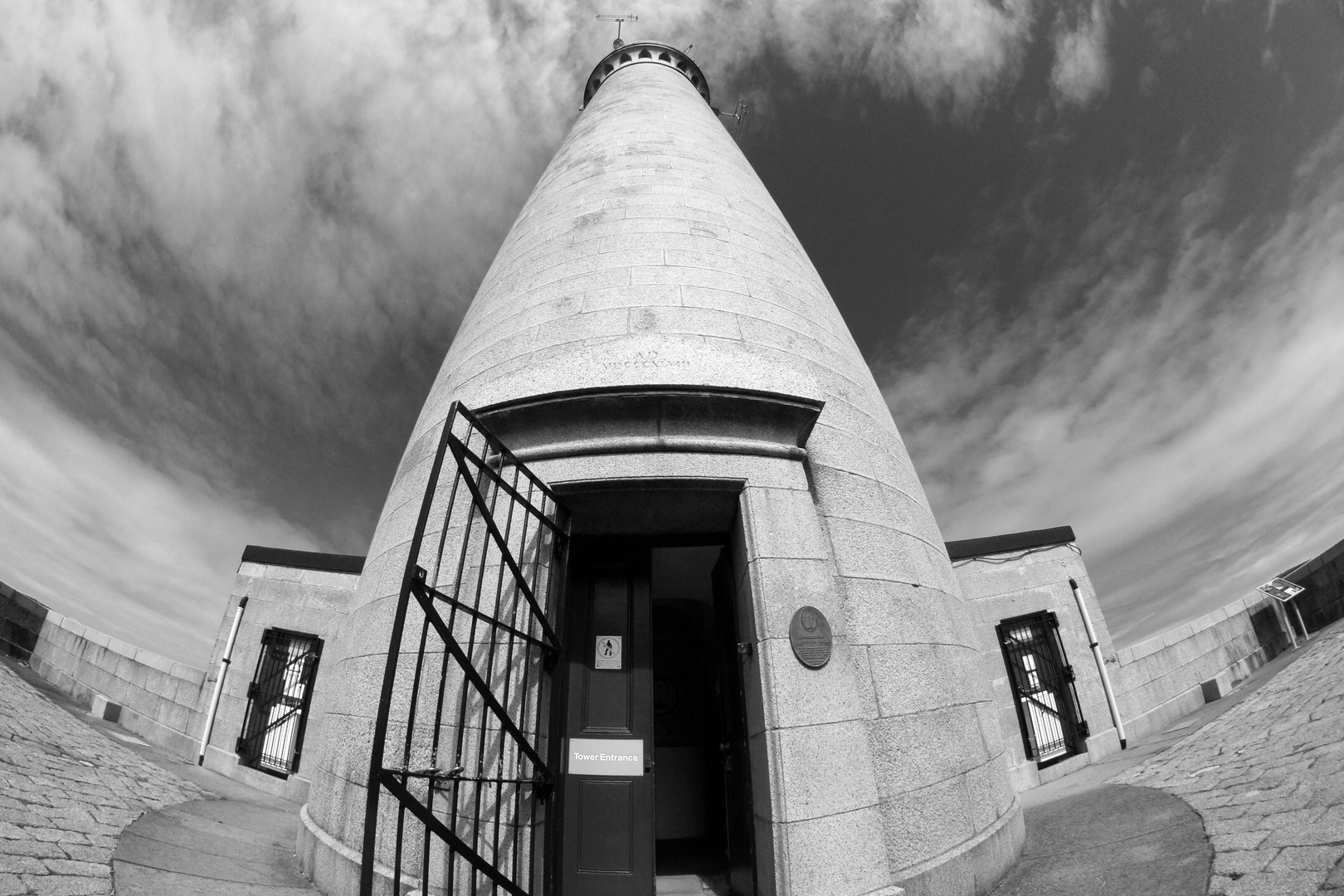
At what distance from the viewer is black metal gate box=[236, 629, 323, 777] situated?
9641mm

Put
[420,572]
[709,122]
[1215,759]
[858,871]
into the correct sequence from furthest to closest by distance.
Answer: [709,122]
[1215,759]
[858,871]
[420,572]

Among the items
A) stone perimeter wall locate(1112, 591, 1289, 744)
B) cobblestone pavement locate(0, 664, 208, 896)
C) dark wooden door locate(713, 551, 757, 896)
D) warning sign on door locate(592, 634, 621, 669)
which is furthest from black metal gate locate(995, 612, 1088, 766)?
cobblestone pavement locate(0, 664, 208, 896)

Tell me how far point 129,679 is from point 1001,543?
16.7m

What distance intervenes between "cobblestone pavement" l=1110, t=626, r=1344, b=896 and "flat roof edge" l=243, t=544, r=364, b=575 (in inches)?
485

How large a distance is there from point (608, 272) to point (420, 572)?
3.97 metres

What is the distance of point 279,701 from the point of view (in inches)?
400

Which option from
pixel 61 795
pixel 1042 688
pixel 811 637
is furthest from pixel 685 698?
pixel 1042 688

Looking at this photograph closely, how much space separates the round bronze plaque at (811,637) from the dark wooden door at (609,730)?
48.8 inches

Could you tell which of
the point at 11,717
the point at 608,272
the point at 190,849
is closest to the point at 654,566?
the point at 608,272

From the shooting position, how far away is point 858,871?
336 centimetres

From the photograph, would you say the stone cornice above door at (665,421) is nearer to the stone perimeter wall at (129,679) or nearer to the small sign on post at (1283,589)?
the stone perimeter wall at (129,679)

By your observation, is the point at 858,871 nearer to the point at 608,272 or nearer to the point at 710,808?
the point at 710,808

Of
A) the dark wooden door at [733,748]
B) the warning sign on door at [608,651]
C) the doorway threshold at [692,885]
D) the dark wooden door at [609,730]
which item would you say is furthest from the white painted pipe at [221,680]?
the dark wooden door at [733,748]

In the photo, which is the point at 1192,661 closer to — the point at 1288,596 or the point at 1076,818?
the point at 1288,596
